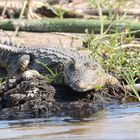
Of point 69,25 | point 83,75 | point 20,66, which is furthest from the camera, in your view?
point 69,25

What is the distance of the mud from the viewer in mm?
6641

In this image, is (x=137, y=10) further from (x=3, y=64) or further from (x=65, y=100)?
(x=65, y=100)

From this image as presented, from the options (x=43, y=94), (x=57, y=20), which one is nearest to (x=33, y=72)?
(x=43, y=94)

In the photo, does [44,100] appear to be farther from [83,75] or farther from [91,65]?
[91,65]

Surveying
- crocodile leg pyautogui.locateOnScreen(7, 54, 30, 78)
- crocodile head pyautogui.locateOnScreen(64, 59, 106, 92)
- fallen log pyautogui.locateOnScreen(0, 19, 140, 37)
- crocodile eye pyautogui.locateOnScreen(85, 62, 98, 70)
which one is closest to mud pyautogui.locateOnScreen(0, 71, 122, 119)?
crocodile head pyautogui.locateOnScreen(64, 59, 106, 92)

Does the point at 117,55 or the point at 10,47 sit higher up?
the point at 10,47

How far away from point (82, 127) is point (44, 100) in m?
1.04

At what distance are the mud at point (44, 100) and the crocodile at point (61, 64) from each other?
5.0 inches

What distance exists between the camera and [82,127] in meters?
5.86

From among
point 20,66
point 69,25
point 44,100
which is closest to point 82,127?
point 44,100

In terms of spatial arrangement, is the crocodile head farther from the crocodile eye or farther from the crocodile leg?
the crocodile leg

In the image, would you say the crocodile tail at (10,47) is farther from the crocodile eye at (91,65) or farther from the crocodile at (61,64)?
the crocodile eye at (91,65)

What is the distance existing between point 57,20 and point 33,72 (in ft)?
6.79

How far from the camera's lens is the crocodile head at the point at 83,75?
271 inches
